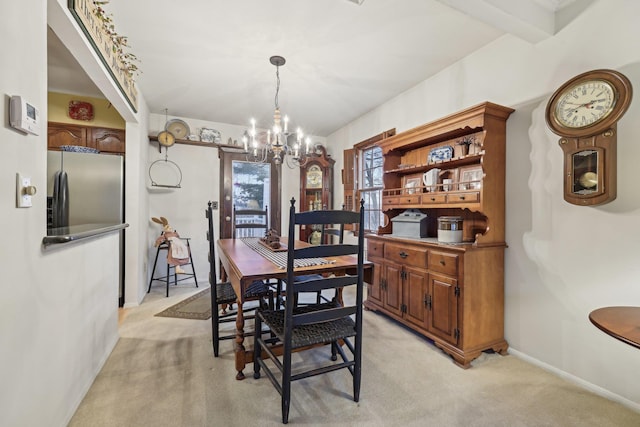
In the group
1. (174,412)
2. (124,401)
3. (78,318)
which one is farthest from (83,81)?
(174,412)

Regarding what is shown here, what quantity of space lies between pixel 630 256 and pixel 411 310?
1509mm

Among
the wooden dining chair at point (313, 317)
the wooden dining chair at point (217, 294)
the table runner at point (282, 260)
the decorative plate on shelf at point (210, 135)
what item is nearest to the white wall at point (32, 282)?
the wooden dining chair at point (217, 294)

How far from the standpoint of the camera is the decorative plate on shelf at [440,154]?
275 centimetres

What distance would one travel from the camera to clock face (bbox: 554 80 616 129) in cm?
171

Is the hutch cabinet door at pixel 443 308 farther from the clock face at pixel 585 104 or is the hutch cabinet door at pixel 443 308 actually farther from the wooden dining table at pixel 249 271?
the clock face at pixel 585 104

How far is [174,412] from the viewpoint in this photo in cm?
161

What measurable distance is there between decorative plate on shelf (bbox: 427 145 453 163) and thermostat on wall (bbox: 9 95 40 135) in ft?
9.24

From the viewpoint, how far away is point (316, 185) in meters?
5.04

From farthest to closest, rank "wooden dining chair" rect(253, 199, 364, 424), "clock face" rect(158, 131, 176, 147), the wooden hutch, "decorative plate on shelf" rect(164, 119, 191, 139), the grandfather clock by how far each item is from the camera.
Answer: the grandfather clock < "decorative plate on shelf" rect(164, 119, 191, 139) < "clock face" rect(158, 131, 176, 147) < the wooden hutch < "wooden dining chair" rect(253, 199, 364, 424)

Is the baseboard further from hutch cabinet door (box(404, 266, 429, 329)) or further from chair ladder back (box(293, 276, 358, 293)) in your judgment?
chair ladder back (box(293, 276, 358, 293))

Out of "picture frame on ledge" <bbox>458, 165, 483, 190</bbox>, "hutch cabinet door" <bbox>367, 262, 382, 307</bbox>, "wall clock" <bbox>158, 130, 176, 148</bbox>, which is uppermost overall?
"wall clock" <bbox>158, 130, 176, 148</bbox>

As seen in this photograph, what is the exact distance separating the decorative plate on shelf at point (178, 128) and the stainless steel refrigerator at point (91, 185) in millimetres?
1208

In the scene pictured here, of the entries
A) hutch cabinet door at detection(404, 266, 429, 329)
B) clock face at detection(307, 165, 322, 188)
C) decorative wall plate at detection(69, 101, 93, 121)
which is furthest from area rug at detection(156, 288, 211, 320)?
decorative wall plate at detection(69, 101, 93, 121)

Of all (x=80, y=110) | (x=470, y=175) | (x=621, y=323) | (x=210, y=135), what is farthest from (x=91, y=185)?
(x=621, y=323)
